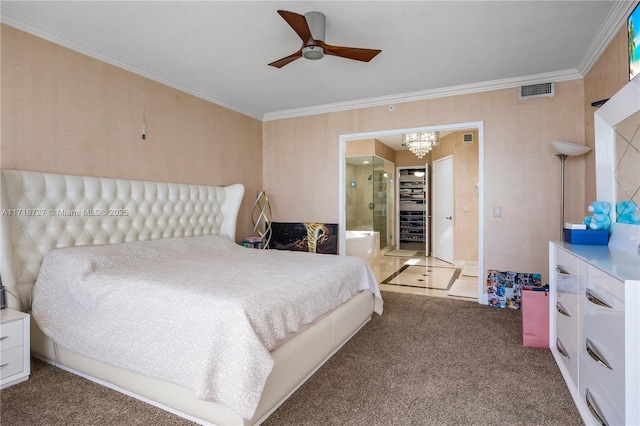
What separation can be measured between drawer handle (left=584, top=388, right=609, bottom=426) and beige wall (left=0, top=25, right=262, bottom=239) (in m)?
3.88

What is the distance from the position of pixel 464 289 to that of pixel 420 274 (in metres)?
1.07

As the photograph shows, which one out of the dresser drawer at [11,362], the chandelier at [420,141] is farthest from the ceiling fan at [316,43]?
the chandelier at [420,141]

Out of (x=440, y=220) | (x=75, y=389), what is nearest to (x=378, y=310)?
(x=75, y=389)

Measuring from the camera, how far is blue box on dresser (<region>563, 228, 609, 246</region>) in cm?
246

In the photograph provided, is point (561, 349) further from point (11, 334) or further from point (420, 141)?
point (420, 141)

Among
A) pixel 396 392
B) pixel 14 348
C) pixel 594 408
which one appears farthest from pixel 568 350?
pixel 14 348

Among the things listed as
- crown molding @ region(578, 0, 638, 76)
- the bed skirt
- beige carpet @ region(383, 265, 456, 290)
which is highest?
crown molding @ region(578, 0, 638, 76)

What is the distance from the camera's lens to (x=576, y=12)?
8.42 feet

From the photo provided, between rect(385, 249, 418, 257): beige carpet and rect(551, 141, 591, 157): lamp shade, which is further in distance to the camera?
rect(385, 249, 418, 257): beige carpet

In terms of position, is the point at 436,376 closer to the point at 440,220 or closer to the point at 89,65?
the point at 89,65

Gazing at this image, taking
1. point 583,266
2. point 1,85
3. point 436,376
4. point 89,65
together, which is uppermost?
point 89,65

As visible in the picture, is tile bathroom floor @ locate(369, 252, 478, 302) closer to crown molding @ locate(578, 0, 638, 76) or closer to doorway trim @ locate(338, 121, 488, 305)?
doorway trim @ locate(338, 121, 488, 305)

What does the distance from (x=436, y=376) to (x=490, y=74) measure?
10.6ft

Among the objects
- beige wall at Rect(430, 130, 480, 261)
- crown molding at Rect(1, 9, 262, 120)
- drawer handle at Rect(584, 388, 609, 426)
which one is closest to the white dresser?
drawer handle at Rect(584, 388, 609, 426)
